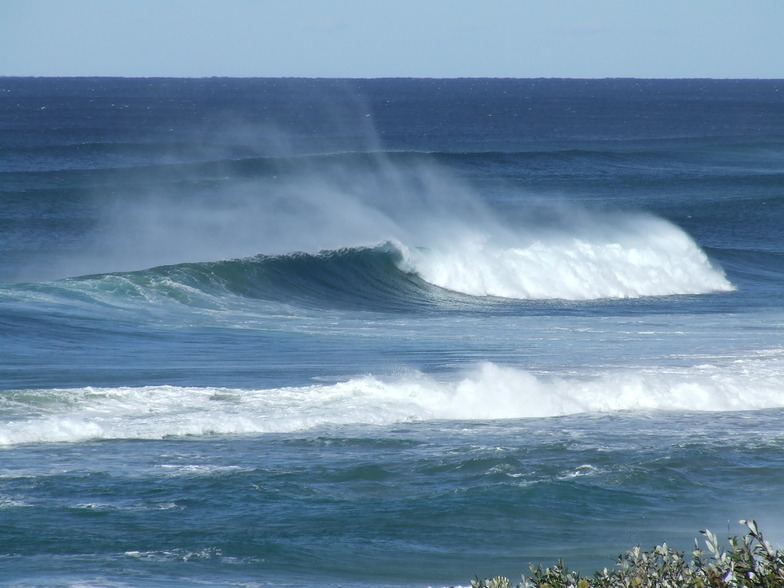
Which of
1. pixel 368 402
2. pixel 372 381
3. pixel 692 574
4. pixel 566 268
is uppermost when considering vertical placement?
pixel 566 268

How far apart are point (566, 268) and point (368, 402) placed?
1452 cm

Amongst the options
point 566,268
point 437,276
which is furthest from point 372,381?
point 566,268

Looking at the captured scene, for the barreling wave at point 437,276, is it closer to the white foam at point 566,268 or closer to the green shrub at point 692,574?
the white foam at point 566,268

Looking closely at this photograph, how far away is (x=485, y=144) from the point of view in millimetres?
70562

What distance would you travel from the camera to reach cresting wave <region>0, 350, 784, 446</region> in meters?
11.2

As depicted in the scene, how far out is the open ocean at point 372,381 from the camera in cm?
834

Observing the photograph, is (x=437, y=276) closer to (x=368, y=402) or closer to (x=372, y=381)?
(x=372, y=381)

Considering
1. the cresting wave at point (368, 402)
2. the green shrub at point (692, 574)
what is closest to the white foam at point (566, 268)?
the cresting wave at point (368, 402)

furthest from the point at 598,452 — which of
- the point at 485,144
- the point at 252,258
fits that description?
the point at 485,144

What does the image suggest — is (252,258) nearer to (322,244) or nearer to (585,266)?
(322,244)

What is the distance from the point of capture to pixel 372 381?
43.4ft

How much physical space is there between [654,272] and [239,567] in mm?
21171

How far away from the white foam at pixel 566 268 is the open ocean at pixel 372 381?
97mm

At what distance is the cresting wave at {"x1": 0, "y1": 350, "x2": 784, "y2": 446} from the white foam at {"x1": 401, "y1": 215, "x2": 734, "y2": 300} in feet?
35.7
